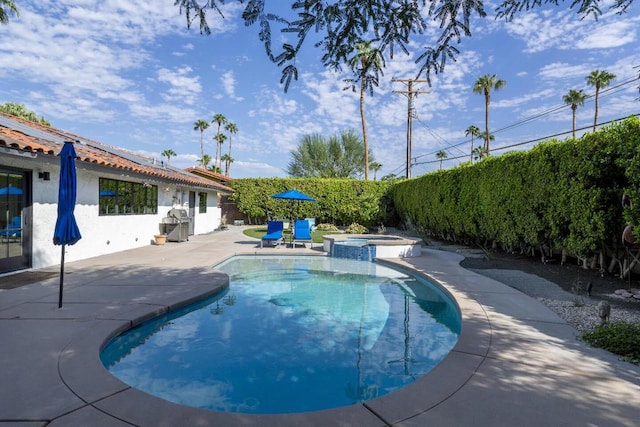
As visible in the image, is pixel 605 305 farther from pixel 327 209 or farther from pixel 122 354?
pixel 327 209

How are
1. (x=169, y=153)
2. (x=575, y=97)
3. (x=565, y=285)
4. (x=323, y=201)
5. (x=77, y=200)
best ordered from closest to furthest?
(x=565, y=285), (x=77, y=200), (x=323, y=201), (x=575, y=97), (x=169, y=153)

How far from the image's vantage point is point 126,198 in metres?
12.8

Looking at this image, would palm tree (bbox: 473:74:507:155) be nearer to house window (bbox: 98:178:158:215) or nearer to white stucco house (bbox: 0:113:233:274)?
white stucco house (bbox: 0:113:233:274)

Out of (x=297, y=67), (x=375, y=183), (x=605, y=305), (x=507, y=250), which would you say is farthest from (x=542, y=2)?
(x=375, y=183)

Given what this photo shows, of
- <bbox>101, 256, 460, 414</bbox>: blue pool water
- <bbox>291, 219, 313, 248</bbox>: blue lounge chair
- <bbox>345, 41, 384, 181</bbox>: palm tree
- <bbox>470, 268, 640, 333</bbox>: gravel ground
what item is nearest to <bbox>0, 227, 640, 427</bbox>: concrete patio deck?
<bbox>470, 268, 640, 333</bbox>: gravel ground

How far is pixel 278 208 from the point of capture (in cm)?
2584

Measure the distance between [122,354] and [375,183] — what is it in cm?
2252

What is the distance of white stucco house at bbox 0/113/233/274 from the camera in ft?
25.6

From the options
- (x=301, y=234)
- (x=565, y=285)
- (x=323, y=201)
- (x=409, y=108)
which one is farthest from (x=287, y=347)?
(x=409, y=108)

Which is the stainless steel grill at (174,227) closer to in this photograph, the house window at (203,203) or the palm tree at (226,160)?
the house window at (203,203)

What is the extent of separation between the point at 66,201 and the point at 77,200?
5.67 meters

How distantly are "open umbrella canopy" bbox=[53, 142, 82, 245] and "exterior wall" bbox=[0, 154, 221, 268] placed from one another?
11.1 ft

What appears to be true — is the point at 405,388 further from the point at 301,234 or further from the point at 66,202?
the point at 301,234

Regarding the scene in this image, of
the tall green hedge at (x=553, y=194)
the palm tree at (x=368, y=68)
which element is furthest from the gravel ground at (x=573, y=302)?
the palm tree at (x=368, y=68)
